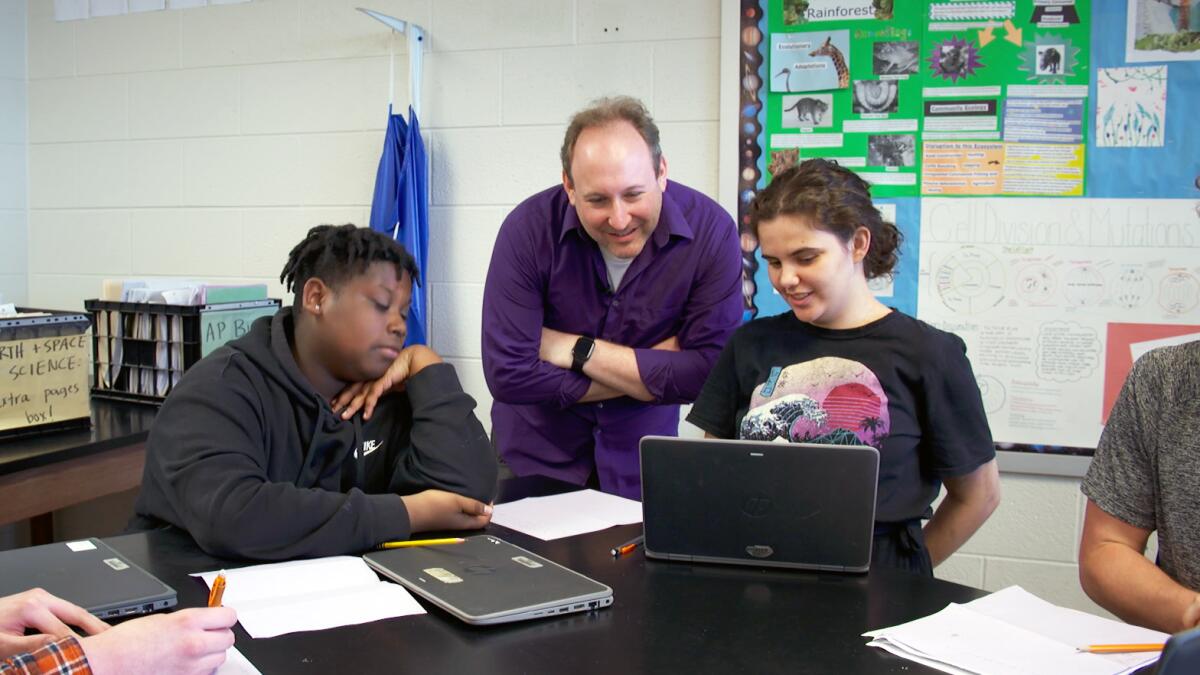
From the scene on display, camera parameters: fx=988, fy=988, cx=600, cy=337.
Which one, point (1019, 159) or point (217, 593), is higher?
point (1019, 159)

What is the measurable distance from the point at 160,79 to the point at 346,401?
236 cm

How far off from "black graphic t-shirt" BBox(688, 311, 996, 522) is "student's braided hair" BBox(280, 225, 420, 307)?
67 cm

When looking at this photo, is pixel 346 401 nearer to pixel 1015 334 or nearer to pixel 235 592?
pixel 235 592

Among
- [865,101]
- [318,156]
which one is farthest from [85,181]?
[865,101]

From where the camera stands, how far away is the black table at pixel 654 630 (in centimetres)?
102

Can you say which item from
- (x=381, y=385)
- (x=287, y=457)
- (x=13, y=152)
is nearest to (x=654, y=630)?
(x=287, y=457)

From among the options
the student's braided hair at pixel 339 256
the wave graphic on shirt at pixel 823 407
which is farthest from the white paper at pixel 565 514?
the student's braided hair at pixel 339 256

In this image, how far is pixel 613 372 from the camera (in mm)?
2041

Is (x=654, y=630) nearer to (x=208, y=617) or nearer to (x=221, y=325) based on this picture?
(x=208, y=617)

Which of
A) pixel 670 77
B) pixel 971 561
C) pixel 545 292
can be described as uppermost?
pixel 670 77

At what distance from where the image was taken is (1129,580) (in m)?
1.31

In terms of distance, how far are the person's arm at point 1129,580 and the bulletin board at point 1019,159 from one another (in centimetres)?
128

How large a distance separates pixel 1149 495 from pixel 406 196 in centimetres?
222

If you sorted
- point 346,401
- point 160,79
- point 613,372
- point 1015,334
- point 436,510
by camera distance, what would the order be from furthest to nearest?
point 160,79
point 1015,334
point 613,372
point 346,401
point 436,510
